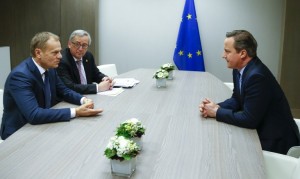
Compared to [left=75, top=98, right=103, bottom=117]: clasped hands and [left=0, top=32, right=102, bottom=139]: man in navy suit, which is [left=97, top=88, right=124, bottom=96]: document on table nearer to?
[left=0, top=32, right=102, bottom=139]: man in navy suit

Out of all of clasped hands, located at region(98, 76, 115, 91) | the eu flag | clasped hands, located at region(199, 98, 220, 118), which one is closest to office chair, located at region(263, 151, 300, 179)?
clasped hands, located at region(199, 98, 220, 118)

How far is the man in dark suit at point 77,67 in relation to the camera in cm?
304

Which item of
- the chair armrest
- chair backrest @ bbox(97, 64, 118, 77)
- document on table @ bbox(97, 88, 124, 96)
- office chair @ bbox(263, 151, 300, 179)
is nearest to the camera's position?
office chair @ bbox(263, 151, 300, 179)

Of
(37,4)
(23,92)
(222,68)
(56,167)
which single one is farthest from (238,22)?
(56,167)

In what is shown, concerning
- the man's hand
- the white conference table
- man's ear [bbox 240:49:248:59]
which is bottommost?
the white conference table

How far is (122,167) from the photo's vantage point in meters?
1.44

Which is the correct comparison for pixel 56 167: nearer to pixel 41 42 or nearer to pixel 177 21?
pixel 41 42

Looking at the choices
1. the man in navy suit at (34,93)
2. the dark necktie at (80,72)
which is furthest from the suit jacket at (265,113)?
the dark necktie at (80,72)

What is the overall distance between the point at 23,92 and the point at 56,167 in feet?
2.73

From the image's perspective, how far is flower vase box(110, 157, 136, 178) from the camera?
4.70 feet

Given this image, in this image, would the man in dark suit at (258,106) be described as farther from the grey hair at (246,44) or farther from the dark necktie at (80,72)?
the dark necktie at (80,72)

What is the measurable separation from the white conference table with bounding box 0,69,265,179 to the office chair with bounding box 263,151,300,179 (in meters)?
0.11

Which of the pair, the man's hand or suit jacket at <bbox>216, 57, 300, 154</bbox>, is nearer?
suit jacket at <bbox>216, 57, 300, 154</bbox>

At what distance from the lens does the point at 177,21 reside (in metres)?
5.85
